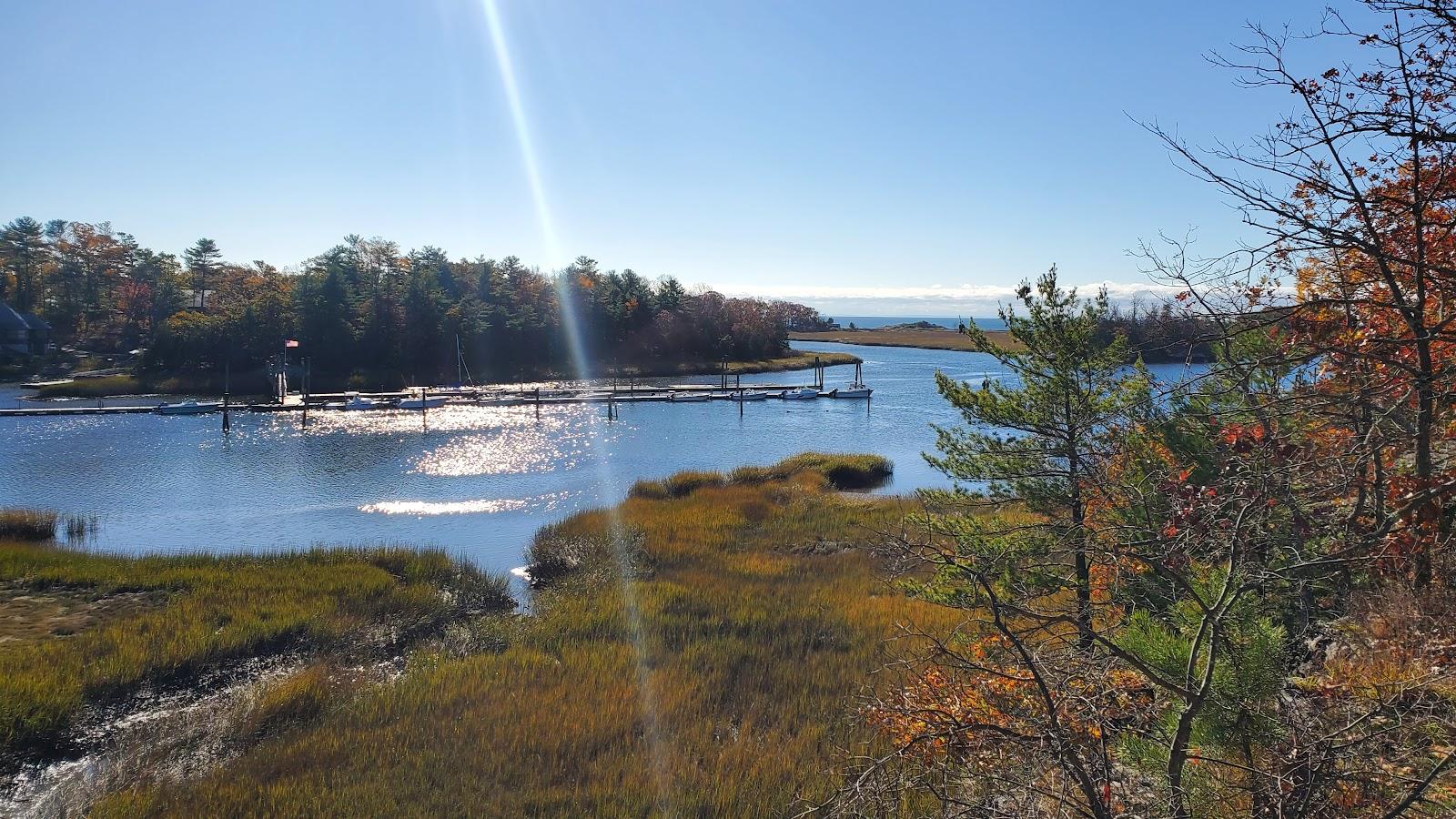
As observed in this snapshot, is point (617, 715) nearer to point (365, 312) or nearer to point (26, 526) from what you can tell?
point (26, 526)

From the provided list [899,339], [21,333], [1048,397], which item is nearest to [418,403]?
[21,333]

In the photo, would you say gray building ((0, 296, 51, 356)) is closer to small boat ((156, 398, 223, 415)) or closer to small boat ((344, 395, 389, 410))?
small boat ((156, 398, 223, 415))

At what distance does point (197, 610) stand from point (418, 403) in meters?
43.2

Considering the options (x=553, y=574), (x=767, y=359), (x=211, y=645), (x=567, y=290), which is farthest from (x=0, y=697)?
(x=767, y=359)

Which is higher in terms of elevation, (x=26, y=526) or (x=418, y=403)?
(x=418, y=403)

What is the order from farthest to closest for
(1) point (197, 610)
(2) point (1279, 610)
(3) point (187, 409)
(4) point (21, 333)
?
(4) point (21, 333)
(3) point (187, 409)
(1) point (197, 610)
(2) point (1279, 610)

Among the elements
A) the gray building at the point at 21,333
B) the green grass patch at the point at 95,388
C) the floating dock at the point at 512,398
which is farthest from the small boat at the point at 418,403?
the gray building at the point at 21,333

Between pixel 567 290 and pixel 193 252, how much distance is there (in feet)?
162

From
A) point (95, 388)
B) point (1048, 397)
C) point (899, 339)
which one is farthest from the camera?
point (899, 339)

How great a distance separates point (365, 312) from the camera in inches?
3063

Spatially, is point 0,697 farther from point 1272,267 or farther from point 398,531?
point 1272,267

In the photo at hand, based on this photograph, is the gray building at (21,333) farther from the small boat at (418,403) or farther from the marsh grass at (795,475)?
the marsh grass at (795,475)

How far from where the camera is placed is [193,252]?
98062mm

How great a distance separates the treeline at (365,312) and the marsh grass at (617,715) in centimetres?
6685
